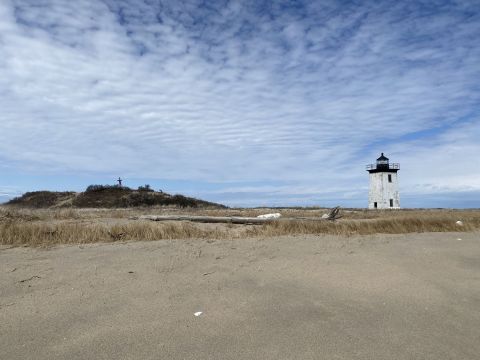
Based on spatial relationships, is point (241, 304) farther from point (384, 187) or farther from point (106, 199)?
point (384, 187)

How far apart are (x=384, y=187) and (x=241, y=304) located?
138 ft

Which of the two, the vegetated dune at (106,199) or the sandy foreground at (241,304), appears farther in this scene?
the vegetated dune at (106,199)

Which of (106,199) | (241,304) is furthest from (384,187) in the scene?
(241,304)

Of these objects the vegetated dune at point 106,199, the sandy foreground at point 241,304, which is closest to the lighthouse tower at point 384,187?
the vegetated dune at point 106,199

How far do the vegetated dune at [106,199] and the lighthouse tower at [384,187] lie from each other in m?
18.9

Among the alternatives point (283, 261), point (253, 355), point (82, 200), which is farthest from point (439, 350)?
point (82, 200)

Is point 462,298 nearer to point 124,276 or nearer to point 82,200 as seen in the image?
point 124,276

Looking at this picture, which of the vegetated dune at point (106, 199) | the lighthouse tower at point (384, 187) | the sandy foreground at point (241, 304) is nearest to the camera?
the sandy foreground at point (241, 304)

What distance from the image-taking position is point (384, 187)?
44.1 metres

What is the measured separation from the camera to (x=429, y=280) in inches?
239

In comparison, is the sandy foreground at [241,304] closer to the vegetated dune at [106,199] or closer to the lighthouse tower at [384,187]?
the vegetated dune at [106,199]

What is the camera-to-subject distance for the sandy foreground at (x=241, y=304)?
3.86m

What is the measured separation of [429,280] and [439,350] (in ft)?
8.20

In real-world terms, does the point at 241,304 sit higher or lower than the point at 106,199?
lower
